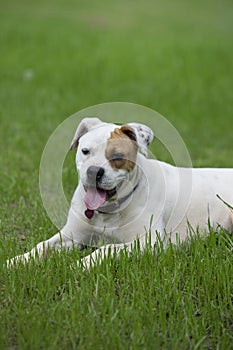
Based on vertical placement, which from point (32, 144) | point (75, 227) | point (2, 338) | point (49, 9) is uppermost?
point (49, 9)

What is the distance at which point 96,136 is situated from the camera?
404 cm

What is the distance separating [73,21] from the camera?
19750mm

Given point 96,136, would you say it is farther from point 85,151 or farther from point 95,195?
point 95,195

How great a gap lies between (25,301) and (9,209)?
191cm

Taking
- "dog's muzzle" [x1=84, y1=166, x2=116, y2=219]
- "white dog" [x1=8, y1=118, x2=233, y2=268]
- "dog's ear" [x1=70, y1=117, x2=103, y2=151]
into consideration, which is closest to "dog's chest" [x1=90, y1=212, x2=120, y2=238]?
"white dog" [x1=8, y1=118, x2=233, y2=268]

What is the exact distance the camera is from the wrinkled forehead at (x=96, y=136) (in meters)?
4.00

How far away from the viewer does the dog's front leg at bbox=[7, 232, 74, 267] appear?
12.7 feet

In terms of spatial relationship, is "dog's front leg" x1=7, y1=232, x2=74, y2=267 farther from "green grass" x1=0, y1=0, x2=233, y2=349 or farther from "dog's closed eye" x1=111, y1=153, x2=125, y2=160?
"dog's closed eye" x1=111, y1=153, x2=125, y2=160

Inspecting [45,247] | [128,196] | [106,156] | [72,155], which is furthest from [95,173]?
[72,155]

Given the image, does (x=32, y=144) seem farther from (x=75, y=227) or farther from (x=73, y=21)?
(x=73, y=21)

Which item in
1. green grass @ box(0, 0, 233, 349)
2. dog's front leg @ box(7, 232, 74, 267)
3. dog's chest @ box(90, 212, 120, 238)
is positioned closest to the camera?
green grass @ box(0, 0, 233, 349)

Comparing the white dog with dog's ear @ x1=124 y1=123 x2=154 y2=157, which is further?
dog's ear @ x1=124 y1=123 x2=154 y2=157

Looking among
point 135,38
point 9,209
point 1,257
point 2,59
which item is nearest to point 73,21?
point 135,38

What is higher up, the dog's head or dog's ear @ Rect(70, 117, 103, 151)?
dog's ear @ Rect(70, 117, 103, 151)
